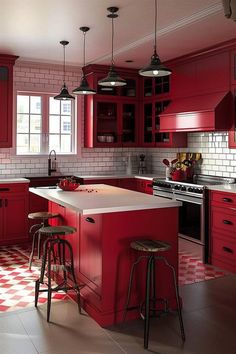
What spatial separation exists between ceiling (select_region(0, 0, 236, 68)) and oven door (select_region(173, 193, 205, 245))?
2086mm

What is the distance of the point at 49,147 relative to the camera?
712 centimetres

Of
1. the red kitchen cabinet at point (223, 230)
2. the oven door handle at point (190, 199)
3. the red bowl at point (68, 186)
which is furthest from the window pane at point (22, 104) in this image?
the red kitchen cabinet at point (223, 230)

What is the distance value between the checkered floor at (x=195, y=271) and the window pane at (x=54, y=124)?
3236 mm

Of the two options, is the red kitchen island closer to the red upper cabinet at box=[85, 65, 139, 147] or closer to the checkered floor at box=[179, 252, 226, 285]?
the checkered floor at box=[179, 252, 226, 285]

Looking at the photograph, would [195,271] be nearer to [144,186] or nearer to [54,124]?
[144,186]

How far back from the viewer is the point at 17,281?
4.46m

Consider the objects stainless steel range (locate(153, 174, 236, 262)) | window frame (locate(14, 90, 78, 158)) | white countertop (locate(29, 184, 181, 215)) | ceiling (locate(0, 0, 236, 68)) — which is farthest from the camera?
window frame (locate(14, 90, 78, 158))

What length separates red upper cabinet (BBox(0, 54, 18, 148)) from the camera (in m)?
6.24

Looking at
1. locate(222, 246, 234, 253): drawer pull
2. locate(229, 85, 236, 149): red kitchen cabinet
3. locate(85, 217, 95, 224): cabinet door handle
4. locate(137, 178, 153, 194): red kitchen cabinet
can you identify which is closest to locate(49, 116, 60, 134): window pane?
locate(137, 178, 153, 194): red kitchen cabinet

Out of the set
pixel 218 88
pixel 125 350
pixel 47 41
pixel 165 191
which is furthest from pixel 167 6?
pixel 125 350

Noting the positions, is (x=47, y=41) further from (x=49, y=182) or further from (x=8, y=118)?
(x=49, y=182)

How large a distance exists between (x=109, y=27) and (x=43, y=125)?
2.64 metres

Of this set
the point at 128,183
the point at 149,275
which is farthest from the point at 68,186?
the point at 128,183

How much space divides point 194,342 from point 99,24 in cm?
354
